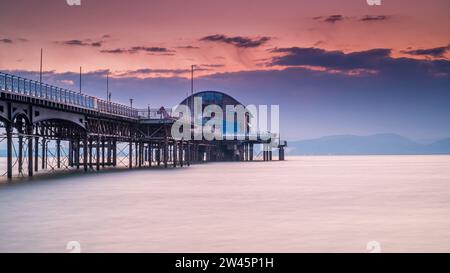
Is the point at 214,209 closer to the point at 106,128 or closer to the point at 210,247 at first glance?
the point at 210,247

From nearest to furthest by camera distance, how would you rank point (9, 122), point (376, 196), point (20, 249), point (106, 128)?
point (20, 249) < point (376, 196) < point (9, 122) < point (106, 128)

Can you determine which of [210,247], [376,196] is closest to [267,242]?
[210,247]

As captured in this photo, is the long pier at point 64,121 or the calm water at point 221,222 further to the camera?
the long pier at point 64,121

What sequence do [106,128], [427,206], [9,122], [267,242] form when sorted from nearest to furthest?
1. [267,242]
2. [427,206]
3. [9,122]
4. [106,128]

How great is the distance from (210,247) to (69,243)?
14.1 ft

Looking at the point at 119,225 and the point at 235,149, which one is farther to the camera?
the point at 235,149

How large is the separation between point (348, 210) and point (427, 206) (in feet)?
17.3

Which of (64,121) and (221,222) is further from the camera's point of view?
(64,121)

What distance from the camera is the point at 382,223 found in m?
23.0

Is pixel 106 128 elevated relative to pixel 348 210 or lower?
elevated

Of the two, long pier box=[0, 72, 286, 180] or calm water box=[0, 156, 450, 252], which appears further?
long pier box=[0, 72, 286, 180]

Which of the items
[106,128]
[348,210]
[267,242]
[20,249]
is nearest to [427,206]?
[348,210]
